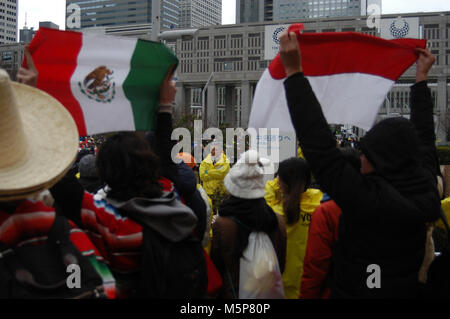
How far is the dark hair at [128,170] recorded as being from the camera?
6.89 ft

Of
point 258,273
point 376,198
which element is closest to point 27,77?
point 258,273

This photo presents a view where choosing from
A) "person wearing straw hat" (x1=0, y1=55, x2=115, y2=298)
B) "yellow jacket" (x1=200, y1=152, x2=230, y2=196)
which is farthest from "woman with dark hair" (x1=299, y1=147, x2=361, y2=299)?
"yellow jacket" (x1=200, y1=152, x2=230, y2=196)

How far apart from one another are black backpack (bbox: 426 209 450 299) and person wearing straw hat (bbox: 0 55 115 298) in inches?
58.8

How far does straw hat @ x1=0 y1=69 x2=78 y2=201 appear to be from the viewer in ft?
5.03

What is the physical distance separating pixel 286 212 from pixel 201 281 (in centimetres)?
131

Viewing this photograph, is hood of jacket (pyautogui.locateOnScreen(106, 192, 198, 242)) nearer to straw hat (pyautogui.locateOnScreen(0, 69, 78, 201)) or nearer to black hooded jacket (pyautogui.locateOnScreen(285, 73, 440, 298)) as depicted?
straw hat (pyautogui.locateOnScreen(0, 69, 78, 201))

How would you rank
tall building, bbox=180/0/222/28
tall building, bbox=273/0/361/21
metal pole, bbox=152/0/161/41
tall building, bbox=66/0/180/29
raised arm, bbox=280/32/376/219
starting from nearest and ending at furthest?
1. raised arm, bbox=280/32/376/219
2. metal pole, bbox=152/0/161/41
3. tall building, bbox=66/0/180/29
4. tall building, bbox=180/0/222/28
5. tall building, bbox=273/0/361/21

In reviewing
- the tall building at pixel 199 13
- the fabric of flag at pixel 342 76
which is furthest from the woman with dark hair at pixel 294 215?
the tall building at pixel 199 13

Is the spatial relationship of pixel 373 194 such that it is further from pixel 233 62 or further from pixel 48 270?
pixel 233 62

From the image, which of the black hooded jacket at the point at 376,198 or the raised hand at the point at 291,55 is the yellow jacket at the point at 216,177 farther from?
the raised hand at the point at 291,55

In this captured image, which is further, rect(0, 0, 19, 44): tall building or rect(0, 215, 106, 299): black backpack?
rect(0, 0, 19, 44): tall building

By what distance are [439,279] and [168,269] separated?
4.29ft

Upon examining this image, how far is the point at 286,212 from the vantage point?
330 centimetres
